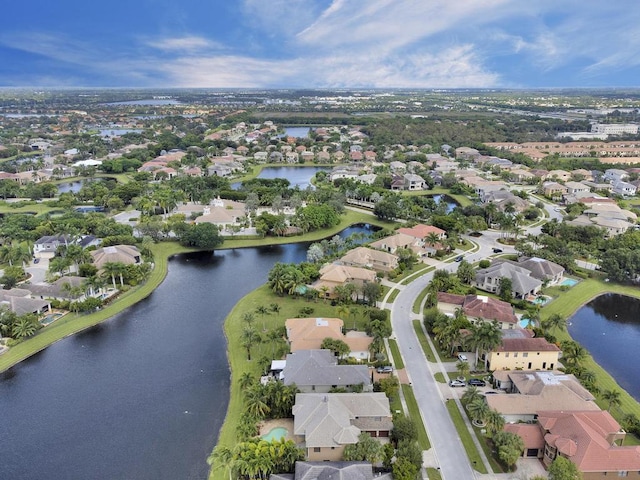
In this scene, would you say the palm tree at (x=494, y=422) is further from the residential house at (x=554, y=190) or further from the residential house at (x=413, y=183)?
the residential house at (x=554, y=190)

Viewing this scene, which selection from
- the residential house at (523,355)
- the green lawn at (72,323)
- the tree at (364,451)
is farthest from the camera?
the green lawn at (72,323)

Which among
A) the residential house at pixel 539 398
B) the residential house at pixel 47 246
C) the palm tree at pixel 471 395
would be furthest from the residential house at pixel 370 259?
the residential house at pixel 47 246

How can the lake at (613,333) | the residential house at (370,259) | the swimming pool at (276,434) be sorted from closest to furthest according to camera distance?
the swimming pool at (276,434), the lake at (613,333), the residential house at (370,259)

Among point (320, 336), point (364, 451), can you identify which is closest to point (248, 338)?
point (320, 336)

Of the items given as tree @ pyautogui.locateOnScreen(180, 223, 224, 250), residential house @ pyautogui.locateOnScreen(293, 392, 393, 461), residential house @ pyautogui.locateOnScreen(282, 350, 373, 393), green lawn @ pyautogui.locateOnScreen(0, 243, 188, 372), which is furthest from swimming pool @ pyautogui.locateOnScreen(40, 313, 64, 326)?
residential house @ pyautogui.locateOnScreen(293, 392, 393, 461)

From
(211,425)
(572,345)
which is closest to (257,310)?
(211,425)
